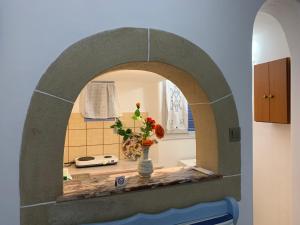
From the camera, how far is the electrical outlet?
1.29 m

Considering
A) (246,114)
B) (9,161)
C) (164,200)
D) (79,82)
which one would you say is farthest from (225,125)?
(9,161)

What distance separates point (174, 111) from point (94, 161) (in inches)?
46.0

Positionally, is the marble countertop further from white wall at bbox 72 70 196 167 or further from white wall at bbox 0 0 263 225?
white wall at bbox 72 70 196 167

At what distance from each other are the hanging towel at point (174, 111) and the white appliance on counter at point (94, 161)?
0.83 metres

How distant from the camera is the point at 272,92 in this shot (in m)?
2.07

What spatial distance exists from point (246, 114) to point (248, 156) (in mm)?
229

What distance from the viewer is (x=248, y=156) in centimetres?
135

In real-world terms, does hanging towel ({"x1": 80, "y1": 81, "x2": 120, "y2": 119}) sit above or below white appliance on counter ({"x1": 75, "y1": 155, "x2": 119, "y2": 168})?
above

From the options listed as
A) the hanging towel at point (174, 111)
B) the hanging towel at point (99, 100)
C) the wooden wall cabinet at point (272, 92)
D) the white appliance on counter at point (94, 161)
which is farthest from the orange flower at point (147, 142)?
the hanging towel at point (174, 111)

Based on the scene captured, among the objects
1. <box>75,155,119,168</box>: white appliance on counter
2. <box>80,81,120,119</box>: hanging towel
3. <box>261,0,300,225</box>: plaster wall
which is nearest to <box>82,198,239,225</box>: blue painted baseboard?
<box>261,0,300,225</box>: plaster wall

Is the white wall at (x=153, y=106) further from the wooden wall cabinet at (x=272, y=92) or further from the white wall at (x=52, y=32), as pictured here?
the white wall at (x=52, y=32)

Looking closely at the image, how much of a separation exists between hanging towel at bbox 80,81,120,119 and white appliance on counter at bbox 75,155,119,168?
1.43 feet

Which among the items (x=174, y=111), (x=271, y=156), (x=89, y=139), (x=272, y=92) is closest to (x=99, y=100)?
(x=89, y=139)

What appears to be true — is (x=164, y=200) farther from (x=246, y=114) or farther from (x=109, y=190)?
(x=246, y=114)
